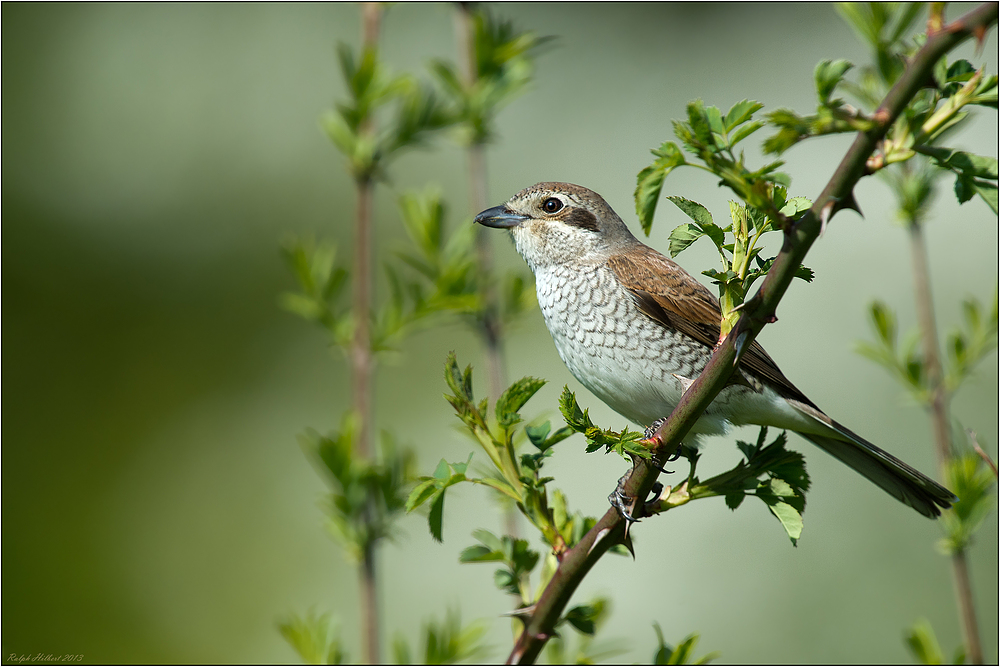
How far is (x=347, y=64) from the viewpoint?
9.32 feet

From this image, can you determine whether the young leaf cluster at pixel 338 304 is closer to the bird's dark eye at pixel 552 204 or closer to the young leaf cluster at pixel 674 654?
the bird's dark eye at pixel 552 204

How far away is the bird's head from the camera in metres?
3.22

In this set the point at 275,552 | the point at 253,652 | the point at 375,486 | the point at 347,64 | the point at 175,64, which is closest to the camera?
the point at 375,486

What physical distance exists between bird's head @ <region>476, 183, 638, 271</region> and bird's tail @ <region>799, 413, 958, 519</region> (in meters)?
1.12

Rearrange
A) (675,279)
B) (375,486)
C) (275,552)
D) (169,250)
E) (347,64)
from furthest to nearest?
1. (169,250)
2. (275,552)
3. (675,279)
4. (347,64)
5. (375,486)

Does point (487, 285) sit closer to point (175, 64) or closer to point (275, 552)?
point (275, 552)

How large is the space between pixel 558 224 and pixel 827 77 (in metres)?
2.08

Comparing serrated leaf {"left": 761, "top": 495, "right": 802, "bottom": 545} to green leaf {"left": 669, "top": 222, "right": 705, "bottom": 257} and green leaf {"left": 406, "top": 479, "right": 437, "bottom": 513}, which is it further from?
green leaf {"left": 406, "top": 479, "right": 437, "bottom": 513}

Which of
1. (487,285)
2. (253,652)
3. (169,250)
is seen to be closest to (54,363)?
(169,250)

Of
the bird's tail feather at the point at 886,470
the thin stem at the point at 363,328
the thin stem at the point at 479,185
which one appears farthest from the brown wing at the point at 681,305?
the thin stem at the point at 363,328

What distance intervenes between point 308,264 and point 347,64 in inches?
27.8

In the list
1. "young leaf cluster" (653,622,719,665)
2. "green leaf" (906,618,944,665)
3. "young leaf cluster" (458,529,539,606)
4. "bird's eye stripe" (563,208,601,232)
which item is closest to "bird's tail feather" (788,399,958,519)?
"green leaf" (906,618,944,665)

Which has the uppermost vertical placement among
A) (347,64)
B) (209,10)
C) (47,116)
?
(209,10)

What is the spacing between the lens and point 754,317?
54.4 inches
